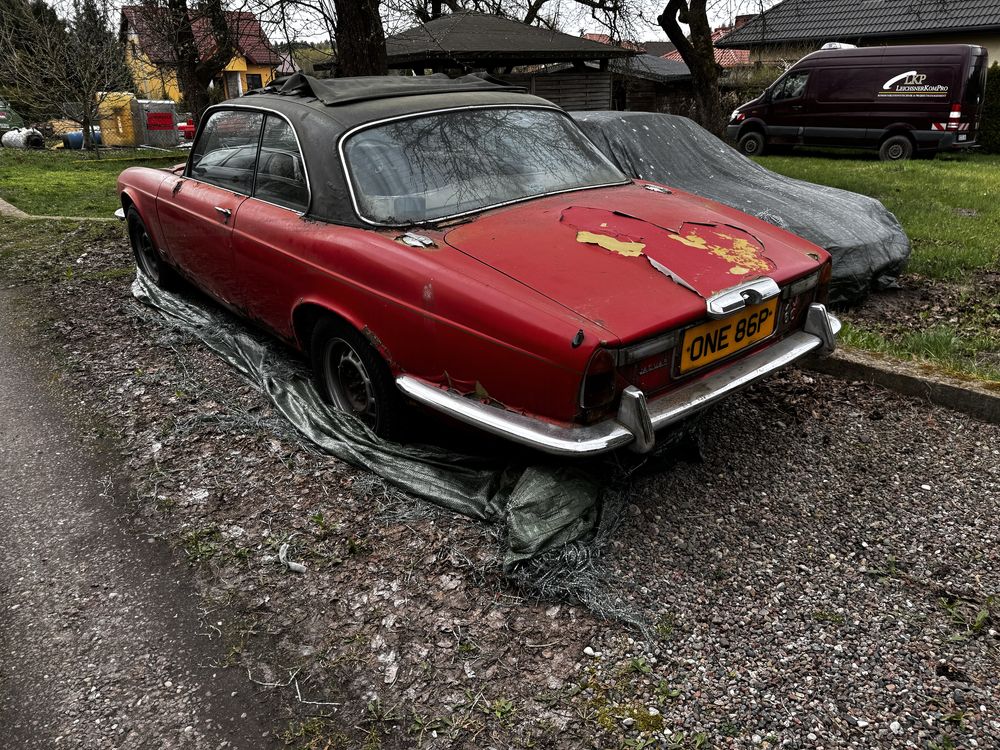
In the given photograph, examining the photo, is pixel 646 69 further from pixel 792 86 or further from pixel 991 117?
pixel 991 117

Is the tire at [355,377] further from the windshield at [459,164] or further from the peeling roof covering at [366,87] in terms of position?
the peeling roof covering at [366,87]

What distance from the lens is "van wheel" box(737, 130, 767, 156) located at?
679 inches

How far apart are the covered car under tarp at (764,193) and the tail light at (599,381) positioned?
295cm

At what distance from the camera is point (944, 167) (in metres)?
13.3

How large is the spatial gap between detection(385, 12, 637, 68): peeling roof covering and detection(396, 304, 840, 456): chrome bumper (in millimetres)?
11381

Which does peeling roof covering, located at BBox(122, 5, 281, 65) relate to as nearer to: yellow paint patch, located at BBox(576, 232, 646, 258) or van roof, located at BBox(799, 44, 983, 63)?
yellow paint patch, located at BBox(576, 232, 646, 258)

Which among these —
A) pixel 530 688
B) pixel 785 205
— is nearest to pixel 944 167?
pixel 785 205

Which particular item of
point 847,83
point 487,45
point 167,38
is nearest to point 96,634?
point 167,38

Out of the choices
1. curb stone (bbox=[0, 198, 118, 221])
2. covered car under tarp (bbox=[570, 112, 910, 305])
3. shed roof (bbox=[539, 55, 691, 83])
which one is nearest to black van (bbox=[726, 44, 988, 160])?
shed roof (bbox=[539, 55, 691, 83])

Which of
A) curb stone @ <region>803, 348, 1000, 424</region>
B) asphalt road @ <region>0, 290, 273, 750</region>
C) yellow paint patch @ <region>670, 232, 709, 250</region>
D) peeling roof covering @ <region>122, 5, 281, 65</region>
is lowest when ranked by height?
asphalt road @ <region>0, 290, 273, 750</region>

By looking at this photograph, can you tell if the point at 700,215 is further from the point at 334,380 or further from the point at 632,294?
the point at 334,380

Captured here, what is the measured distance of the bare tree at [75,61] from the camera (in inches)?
756

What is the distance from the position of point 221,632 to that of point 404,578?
2.02 feet

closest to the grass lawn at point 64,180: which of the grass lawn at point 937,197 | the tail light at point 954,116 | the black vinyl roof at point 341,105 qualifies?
the black vinyl roof at point 341,105
